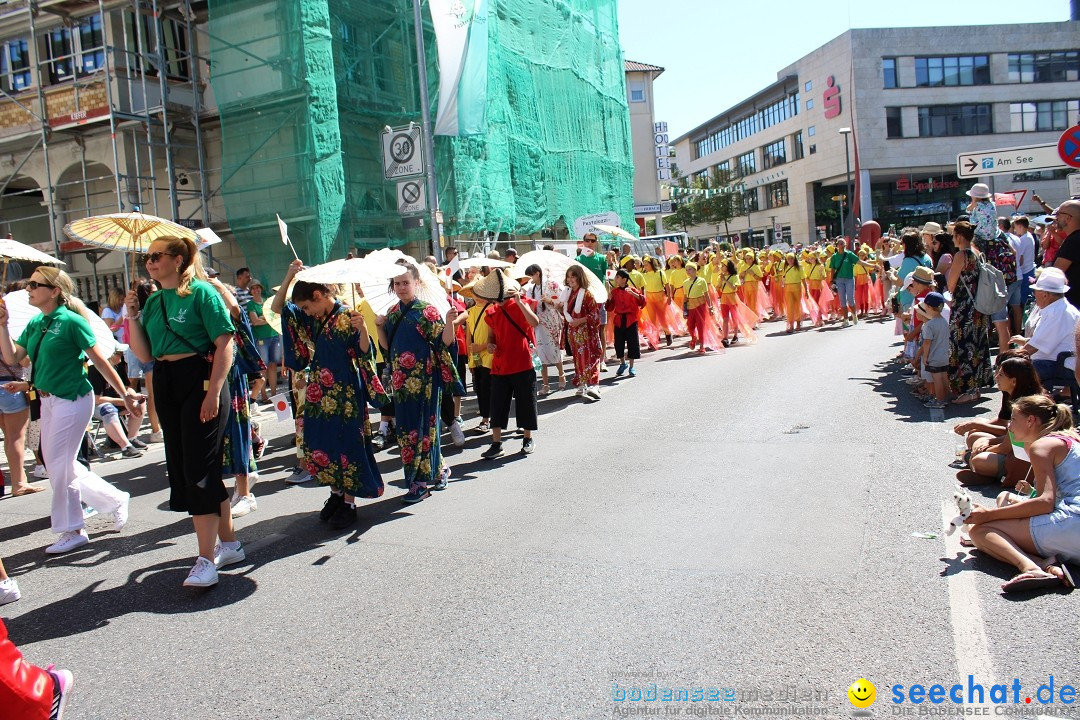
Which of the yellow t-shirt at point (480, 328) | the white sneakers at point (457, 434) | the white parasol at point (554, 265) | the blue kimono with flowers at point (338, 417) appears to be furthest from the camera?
the white parasol at point (554, 265)

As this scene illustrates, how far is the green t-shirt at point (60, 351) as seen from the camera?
5949 millimetres

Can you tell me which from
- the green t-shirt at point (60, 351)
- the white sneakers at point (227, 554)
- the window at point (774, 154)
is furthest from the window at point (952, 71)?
the white sneakers at point (227, 554)

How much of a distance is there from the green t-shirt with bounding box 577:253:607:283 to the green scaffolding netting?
672 cm

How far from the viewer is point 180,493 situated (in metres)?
4.99

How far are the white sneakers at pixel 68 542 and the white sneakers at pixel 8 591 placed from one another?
960 millimetres

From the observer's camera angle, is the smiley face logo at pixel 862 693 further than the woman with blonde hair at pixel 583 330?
No

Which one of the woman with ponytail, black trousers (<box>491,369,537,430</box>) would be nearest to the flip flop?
the woman with ponytail

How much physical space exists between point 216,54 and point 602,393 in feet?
43.6

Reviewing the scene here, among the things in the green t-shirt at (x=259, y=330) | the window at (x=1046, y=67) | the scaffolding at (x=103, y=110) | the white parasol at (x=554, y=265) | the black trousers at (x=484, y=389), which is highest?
the window at (x=1046, y=67)

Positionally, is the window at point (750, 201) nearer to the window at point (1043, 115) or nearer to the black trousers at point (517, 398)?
the window at point (1043, 115)

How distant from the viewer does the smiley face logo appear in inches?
132

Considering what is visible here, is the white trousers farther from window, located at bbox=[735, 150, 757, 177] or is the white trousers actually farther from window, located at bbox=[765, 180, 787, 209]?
window, located at bbox=[735, 150, 757, 177]

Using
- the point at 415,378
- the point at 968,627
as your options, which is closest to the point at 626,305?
the point at 415,378

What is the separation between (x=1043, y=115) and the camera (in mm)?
60000
